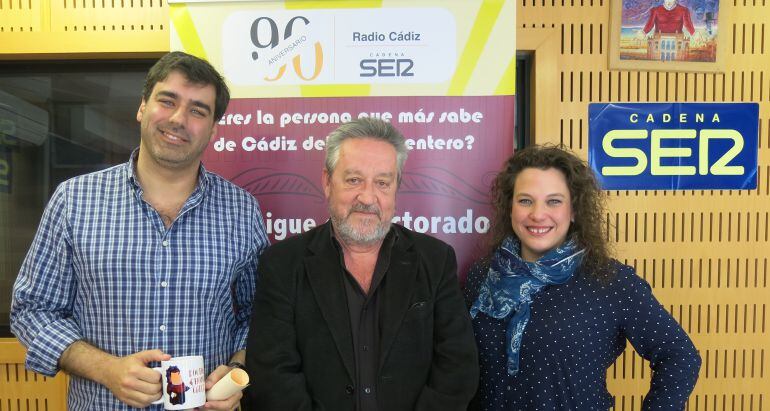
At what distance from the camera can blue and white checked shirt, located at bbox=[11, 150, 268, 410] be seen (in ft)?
5.17

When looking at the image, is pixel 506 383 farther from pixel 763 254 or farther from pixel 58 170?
pixel 58 170

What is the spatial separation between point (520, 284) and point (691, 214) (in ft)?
3.98

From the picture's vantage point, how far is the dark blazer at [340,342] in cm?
146

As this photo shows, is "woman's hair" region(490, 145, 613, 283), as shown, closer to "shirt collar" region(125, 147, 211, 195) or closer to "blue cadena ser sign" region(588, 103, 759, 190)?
"blue cadena ser sign" region(588, 103, 759, 190)

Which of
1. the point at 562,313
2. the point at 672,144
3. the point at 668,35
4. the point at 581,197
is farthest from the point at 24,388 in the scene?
the point at 668,35

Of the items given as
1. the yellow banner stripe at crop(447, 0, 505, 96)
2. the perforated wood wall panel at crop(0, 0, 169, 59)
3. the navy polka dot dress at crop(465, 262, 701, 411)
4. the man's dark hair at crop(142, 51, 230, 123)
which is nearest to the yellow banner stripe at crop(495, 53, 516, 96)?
the yellow banner stripe at crop(447, 0, 505, 96)

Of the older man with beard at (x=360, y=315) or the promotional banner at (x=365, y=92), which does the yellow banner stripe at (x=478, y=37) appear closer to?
the promotional banner at (x=365, y=92)

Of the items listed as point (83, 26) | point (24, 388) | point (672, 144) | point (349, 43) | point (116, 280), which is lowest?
point (24, 388)

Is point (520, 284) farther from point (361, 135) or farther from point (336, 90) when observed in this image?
point (336, 90)

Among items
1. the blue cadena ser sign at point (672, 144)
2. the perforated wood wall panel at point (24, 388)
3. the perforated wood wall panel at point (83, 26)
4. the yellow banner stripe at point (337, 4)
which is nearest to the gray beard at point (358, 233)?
the yellow banner stripe at point (337, 4)

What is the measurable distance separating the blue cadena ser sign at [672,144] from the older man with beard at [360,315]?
1.18 metres

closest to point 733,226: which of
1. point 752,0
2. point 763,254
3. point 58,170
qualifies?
point 763,254

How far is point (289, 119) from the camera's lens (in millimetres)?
2273

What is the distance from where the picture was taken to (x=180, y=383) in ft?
4.21
